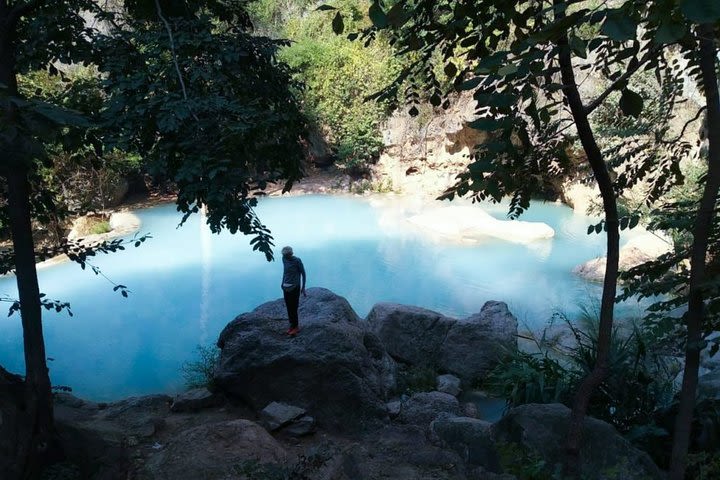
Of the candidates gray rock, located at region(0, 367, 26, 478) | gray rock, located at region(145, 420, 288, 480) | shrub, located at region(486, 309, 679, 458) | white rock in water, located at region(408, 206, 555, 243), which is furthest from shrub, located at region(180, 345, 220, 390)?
white rock in water, located at region(408, 206, 555, 243)

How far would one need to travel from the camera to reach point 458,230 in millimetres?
14031

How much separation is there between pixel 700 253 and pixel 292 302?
12.7 ft


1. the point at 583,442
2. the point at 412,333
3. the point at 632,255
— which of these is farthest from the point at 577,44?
the point at 632,255

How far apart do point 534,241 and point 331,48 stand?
10.5 metres

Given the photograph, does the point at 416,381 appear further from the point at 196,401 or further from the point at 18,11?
the point at 18,11

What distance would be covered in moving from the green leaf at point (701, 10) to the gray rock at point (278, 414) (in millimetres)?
4692

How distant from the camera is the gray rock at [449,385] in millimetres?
6639

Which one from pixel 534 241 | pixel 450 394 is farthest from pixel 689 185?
pixel 450 394

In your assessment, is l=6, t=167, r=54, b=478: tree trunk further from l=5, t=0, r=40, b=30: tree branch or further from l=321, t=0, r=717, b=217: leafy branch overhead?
l=321, t=0, r=717, b=217: leafy branch overhead

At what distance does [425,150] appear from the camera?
1953cm

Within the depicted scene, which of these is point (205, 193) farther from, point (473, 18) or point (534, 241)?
point (534, 241)

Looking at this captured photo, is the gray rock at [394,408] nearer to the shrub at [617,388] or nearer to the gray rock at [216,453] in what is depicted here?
the shrub at [617,388]

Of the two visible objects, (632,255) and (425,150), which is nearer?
(632,255)

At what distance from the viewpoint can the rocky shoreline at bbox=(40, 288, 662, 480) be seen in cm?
370
